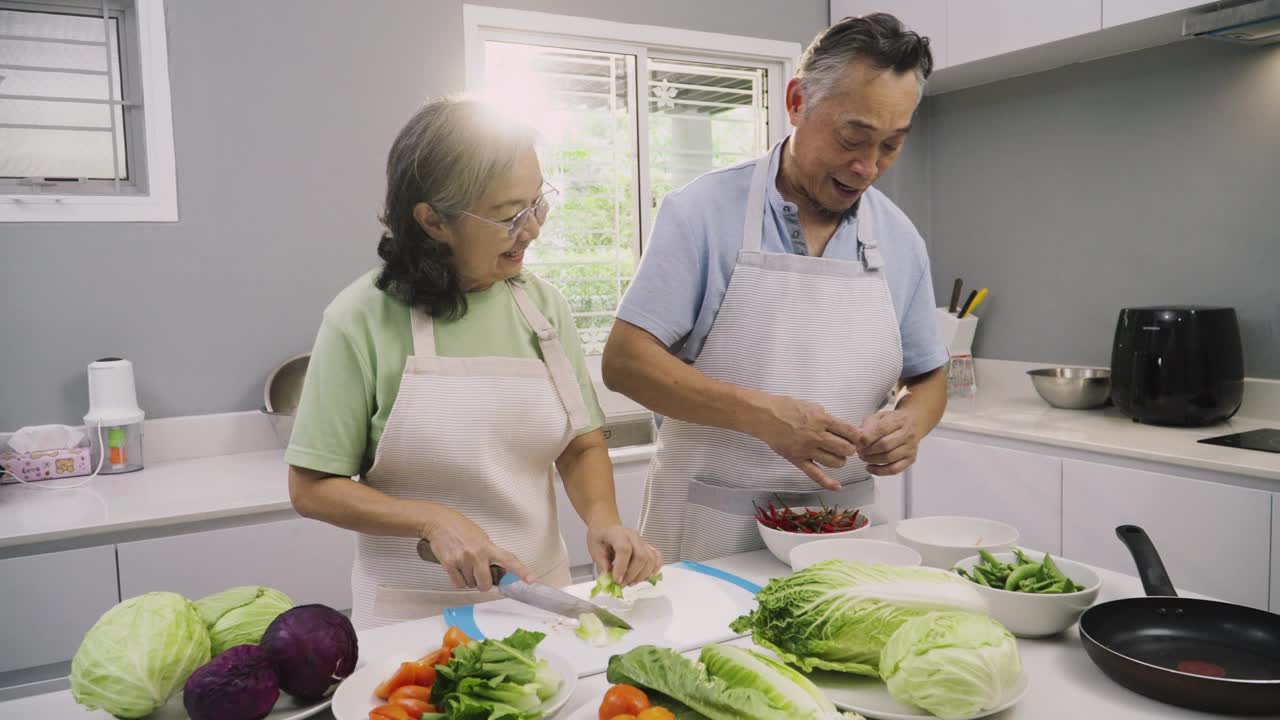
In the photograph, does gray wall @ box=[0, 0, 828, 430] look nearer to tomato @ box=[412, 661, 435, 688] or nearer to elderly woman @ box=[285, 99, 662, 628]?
elderly woman @ box=[285, 99, 662, 628]

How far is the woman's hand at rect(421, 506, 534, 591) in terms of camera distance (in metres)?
1.22

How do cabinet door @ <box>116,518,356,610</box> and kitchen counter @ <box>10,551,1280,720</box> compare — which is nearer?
kitchen counter @ <box>10,551,1280,720</box>

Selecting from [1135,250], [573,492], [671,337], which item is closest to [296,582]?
[573,492]

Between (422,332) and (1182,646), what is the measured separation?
3.80 feet

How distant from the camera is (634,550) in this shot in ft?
4.27

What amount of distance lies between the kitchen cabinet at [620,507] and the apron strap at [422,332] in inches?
50.6

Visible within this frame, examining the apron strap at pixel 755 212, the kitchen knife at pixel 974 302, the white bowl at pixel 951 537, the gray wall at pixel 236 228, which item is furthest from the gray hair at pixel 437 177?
the kitchen knife at pixel 974 302

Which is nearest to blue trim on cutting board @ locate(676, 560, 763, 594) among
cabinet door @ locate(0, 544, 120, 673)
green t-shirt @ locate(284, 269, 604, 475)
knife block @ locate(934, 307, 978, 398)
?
green t-shirt @ locate(284, 269, 604, 475)

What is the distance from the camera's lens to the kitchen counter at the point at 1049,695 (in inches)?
37.3

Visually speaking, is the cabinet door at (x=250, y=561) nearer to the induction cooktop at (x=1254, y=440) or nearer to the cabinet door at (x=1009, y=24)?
the induction cooktop at (x=1254, y=440)

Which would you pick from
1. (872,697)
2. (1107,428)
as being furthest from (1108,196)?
(872,697)

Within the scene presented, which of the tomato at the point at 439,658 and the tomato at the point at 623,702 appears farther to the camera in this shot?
the tomato at the point at 439,658

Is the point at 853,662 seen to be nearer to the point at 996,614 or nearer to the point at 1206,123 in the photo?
the point at 996,614

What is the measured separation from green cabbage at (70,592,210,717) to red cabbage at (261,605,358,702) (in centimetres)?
9
